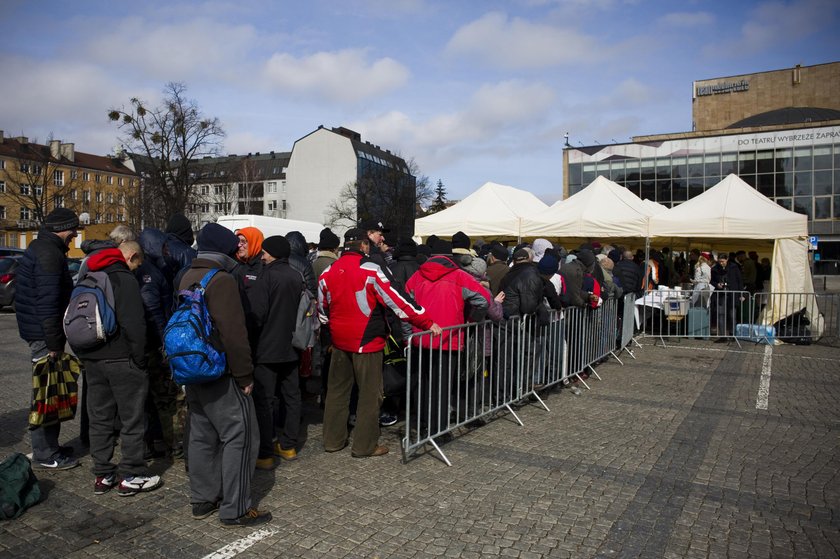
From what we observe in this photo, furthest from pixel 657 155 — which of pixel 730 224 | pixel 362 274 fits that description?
pixel 362 274

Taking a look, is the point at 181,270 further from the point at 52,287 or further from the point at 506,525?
the point at 506,525

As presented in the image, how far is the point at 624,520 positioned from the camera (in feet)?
13.7

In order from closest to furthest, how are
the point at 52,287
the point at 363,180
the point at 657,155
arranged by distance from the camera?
1. the point at 52,287
2. the point at 657,155
3. the point at 363,180

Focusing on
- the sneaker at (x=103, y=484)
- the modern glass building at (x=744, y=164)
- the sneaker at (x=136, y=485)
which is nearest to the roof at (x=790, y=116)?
the modern glass building at (x=744, y=164)

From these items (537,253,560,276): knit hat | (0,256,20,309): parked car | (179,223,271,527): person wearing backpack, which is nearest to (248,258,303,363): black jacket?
(179,223,271,527): person wearing backpack

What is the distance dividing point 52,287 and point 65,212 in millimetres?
656

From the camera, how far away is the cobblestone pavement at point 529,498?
3.80m

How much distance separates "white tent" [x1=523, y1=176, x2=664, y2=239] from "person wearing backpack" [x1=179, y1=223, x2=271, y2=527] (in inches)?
451

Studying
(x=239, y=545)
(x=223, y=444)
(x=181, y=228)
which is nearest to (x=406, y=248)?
(x=181, y=228)

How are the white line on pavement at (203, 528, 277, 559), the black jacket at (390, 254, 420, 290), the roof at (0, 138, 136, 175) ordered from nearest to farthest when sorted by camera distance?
the white line on pavement at (203, 528, 277, 559)
the black jacket at (390, 254, 420, 290)
the roof at (0, 138, 136, 175)

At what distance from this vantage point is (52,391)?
4922 mm

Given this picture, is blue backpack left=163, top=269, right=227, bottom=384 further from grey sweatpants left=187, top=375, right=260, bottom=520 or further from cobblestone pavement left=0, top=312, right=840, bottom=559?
cobblestone pavement left=0, top=312, right=840, bottom=559

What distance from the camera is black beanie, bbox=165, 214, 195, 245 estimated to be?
19.6 ft

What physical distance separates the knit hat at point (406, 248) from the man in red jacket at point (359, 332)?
1332mm
